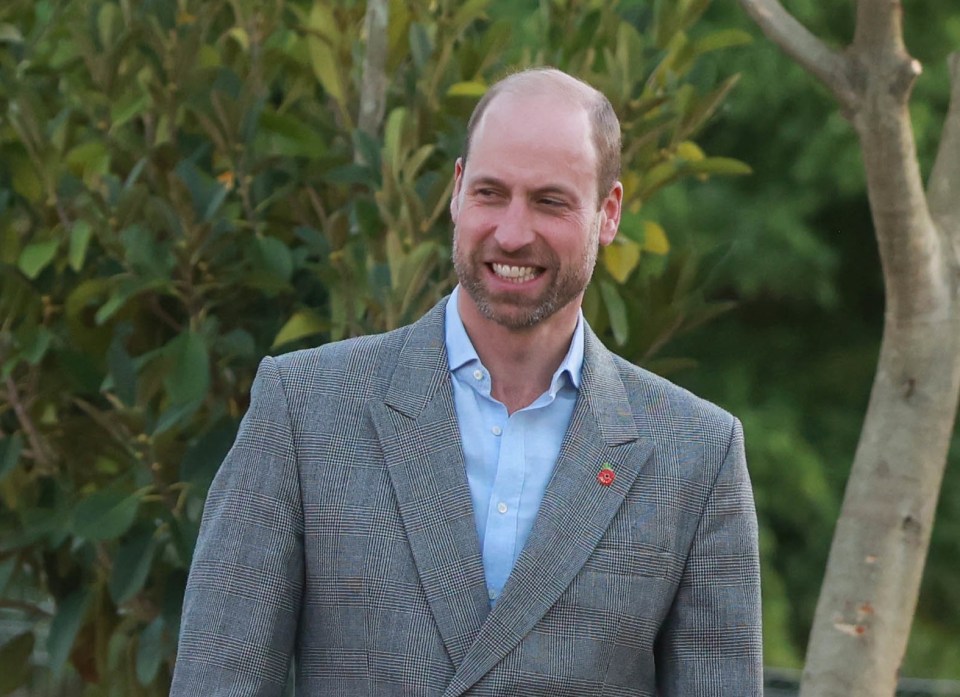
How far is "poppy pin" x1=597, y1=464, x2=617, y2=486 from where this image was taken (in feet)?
7.48

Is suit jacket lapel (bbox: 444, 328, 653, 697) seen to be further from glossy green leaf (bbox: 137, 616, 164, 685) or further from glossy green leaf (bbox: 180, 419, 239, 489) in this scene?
glossy green leaf (bbox: 137, 616, 164, 685)

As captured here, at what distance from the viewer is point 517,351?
231 cm

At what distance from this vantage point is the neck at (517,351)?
231 centimetres

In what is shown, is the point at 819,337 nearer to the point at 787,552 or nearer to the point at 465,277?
the point at 787,552

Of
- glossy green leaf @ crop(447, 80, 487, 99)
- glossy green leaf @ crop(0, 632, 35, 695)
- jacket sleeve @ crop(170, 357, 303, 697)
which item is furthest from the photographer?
glossy green leaf @ crop(0, 632, 35, 695)

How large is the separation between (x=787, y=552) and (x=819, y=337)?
50.5 inches

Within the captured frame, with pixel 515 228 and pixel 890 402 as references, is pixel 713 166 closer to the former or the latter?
pixel 890 402

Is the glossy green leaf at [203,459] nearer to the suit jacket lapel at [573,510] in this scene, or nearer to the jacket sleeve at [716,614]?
the suit jacket lapel at [573,510]

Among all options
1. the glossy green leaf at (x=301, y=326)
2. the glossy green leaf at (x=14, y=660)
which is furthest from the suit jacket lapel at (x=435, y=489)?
the glossy green leaf at (x=14, y=660)

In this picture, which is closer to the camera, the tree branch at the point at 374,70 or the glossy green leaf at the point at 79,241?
the glossy green leaf at the point at 79,241

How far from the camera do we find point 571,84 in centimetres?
234

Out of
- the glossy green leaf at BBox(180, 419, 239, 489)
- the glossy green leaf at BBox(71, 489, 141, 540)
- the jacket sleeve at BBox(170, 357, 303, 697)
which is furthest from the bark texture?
the jacket sleeve at BBox(170, 357, 303, 697)

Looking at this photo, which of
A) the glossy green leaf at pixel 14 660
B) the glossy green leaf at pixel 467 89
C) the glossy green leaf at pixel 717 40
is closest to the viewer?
the glossy green leaf at pixel 467 89

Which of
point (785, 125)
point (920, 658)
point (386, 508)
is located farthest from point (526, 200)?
point (920, 658)
